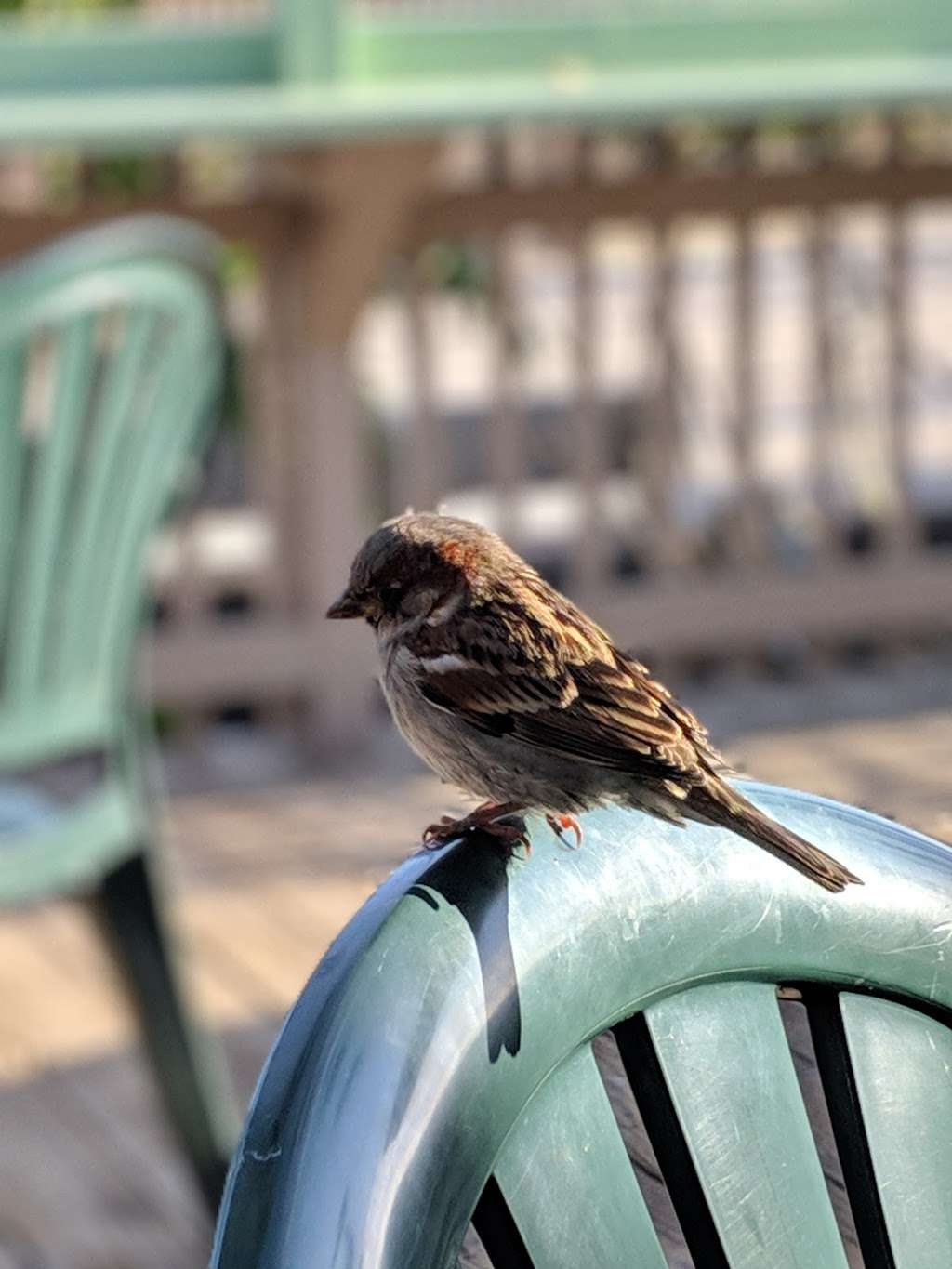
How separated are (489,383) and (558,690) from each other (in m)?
3.84

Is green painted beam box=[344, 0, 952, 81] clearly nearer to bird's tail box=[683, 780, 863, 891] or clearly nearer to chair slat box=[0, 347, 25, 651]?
chair slat box=[0, 347, 25, 651]

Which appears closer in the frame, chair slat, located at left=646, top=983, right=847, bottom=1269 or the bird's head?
chair slat, located at left=646, top=983, right=847, bottom=1269

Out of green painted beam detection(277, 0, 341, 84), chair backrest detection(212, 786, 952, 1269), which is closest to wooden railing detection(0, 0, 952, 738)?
green painted beam detection(277, 0, 341, 84)

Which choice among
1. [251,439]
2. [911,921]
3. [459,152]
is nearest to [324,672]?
[251,439]

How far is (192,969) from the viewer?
3.98 m

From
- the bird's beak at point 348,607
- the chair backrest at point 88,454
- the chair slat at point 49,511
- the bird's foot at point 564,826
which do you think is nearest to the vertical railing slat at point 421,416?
the chair backrest at point 88,454

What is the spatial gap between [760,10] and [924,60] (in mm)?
349

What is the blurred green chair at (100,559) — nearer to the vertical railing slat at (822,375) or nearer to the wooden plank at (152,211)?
the wooden plank at (152,211)

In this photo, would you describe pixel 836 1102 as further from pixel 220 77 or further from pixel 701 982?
Result: pixel 220 77

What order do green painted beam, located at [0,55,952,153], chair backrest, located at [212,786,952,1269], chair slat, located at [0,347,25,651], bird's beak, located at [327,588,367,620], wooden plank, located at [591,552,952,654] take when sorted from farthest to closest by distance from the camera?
wooden plank, located at [591,552,952,654]
green painted beam, located at [0,55,952,153]
chair slat, located at [0,347,25,651]
bird's beak, located at [327,588,367,620]
chair backrest, located at [212,786,952,1269]

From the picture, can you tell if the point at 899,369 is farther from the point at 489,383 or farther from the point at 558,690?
the point at 558,690

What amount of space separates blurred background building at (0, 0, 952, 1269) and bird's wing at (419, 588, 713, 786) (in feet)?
6.57

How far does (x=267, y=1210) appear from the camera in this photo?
967mm

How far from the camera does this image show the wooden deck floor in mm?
3199
